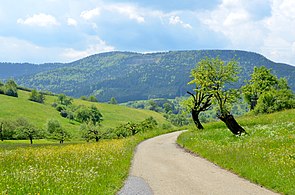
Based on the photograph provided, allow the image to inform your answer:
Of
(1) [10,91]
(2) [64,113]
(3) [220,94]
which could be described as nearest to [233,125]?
(3) [220,94]

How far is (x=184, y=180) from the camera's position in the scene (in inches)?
655

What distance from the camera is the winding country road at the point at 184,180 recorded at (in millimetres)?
14234

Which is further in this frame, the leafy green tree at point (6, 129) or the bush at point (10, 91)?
the bush at point (10, 91)

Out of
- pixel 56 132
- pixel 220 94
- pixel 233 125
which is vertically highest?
pixel 220 94

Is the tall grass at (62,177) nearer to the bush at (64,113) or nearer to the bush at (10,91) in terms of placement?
the bush at (64,113)

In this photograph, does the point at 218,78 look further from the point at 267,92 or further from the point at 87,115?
the point at 87,115

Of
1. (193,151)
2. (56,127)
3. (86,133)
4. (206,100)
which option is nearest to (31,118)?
(56,127)

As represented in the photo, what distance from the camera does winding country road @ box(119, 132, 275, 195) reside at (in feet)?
46.7

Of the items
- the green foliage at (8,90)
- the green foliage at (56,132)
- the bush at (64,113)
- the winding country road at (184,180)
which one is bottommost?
the green foliage at (56,132)

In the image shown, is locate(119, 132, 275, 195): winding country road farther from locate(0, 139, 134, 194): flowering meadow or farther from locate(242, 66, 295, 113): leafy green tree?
locate(242, 66, 295, 113): leafy green tree

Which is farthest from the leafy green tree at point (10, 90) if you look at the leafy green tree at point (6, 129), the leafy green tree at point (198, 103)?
the leafy green tree at point (198, 103)

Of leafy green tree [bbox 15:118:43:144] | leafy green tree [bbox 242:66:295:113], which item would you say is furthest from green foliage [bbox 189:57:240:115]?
leafy green tree [bbox 15:118:43:144]

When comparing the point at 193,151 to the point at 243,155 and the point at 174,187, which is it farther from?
the point at 174,187

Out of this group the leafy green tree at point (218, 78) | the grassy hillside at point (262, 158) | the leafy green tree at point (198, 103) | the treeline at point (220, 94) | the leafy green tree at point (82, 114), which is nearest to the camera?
the grassy hillside at point (262, 158)
